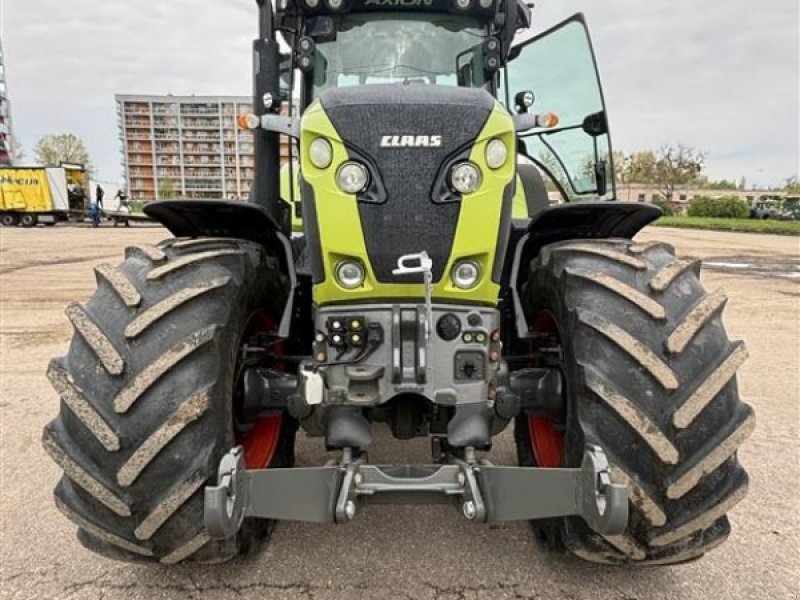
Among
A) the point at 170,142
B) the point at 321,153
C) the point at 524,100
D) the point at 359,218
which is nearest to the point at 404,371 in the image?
the point at 359,218

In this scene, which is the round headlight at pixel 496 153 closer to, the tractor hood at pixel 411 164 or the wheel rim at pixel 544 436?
the tractor hood at pixel 411 164

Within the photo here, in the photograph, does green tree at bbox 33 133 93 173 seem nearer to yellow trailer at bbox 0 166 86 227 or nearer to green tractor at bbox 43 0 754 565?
yellow trailer at bbox 0 166 86 227

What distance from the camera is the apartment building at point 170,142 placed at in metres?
86.2

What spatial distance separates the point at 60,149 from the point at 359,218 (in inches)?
3015

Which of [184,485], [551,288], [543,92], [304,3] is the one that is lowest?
[184,485]

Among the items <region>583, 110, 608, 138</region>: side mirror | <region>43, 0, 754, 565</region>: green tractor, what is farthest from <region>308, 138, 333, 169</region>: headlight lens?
<region>583, 110, 608, 138</region>: side mirror

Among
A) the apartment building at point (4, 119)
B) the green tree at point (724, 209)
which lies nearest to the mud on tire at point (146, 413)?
the green tree at point (724, 209)

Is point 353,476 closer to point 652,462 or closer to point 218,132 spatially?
point 652,462

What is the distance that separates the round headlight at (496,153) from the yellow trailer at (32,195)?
34.2 meters

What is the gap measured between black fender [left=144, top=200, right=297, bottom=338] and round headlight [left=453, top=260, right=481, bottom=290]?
2.66 ft

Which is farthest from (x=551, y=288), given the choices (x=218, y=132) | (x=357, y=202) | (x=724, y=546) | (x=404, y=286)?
(x=218, y=132)

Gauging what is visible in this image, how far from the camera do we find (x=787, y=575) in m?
2.46

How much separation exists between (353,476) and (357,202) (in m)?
0.91

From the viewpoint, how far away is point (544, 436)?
2857mm
